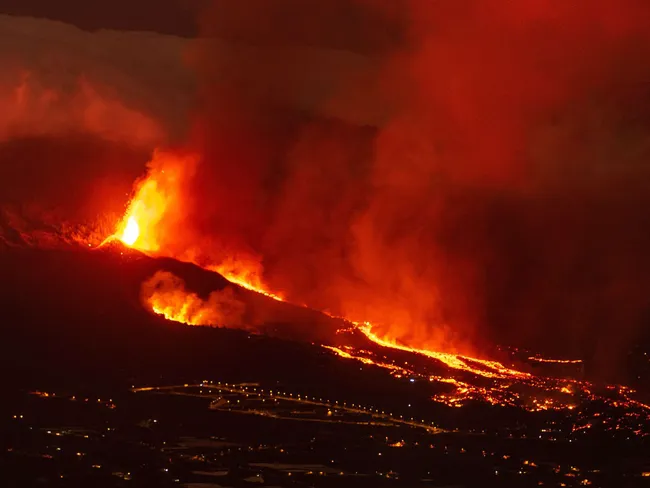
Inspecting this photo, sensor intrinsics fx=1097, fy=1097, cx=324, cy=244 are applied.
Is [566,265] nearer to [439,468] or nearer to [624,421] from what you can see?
[624,421]

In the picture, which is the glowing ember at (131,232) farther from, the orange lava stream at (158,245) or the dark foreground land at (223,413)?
the dark foreground land at (223,413)

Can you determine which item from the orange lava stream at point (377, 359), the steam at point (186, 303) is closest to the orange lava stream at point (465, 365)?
the orange lava stream at point (377, 359)

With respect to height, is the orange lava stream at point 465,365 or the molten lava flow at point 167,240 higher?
the molten lava flow at point 167,240

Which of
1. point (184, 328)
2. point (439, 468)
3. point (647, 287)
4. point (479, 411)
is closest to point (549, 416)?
point (479, 411)

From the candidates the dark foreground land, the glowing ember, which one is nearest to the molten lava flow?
the glowing ember

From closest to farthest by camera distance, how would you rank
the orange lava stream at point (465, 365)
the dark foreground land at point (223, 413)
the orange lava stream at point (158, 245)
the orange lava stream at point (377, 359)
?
the dark foreground land at point (223, 413) < the orange lava stream at point (377, 359) < the orange lava stream at point (465, 365) < the orange lava stream at point (158, 245)

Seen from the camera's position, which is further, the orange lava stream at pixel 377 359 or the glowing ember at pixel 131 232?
the glowing ember at pixel 131 232

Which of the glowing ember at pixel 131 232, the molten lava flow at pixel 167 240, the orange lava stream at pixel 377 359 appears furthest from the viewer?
the glowing ember at pixel 131 232
